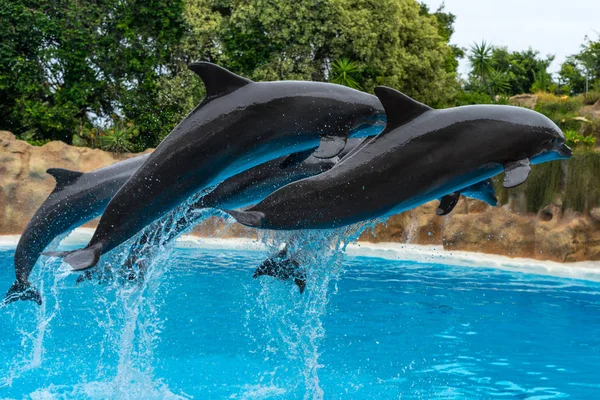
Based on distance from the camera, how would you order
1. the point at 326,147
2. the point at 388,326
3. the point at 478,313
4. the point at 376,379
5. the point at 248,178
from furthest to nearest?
the point at 478,313, the point at 388,326, the point at 376,379, the point at 248,178, the point at 326,147

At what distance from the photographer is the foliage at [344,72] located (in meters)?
24.3

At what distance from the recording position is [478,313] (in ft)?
34.7

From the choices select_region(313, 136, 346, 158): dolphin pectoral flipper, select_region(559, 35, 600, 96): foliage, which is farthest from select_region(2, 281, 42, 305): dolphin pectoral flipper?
select_region(559, 35, 600, 96): foliage

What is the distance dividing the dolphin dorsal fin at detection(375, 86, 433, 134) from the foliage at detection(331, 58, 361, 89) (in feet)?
66.7

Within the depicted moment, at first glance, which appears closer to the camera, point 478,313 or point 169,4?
point 478,313

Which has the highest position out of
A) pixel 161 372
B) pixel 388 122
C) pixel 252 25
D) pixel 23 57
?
pixel 252 25

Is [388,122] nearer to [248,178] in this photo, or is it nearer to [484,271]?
[248,178]

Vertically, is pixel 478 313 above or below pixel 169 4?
below

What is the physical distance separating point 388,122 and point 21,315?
8.71 metres

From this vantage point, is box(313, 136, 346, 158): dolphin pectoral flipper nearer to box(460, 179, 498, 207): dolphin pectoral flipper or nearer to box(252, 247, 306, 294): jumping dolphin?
box(460, 179, 498, 207): dolphin pectoral flipper

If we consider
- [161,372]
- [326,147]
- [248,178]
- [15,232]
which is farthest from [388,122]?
[15,232]

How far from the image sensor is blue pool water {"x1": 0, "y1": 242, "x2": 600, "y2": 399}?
696 centimetres

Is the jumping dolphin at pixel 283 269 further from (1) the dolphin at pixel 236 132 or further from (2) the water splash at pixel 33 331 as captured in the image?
(2) the water splash at pixel 33 331

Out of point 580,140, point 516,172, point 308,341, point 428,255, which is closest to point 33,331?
point 308,341
